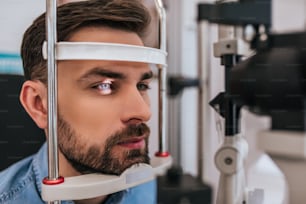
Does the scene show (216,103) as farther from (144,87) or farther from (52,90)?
(52,90)

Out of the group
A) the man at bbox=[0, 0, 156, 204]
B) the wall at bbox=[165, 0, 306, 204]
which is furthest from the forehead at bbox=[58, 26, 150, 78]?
the wall at bbox=[165, 0, 306, 204]

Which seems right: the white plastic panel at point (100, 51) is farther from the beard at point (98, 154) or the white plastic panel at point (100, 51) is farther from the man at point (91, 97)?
the beard at point (98, 154)

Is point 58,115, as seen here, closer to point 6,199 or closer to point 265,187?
point 6,199

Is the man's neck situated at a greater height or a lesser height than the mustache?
lesser

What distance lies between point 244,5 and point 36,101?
1.22ft

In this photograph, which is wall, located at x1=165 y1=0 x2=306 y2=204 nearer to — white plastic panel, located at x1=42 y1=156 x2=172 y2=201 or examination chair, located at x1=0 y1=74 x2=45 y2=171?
white plastic panel, located at x1=42 y1=156 x2=172 y2=201

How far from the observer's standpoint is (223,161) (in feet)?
1.88

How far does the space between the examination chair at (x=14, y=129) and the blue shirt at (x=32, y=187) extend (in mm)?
21

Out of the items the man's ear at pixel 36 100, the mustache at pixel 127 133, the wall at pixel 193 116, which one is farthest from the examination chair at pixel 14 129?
the wall at pixel 193 116

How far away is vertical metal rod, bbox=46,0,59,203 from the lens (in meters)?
0.46

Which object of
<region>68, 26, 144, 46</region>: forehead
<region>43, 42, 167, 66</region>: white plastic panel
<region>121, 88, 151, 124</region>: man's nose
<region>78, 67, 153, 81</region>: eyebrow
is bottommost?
<region>121, 88, 151, 124</region>: man's nose

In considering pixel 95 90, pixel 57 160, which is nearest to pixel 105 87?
pixel 95 90

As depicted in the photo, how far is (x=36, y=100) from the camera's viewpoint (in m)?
0.52

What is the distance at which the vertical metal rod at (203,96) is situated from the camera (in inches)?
23.1
